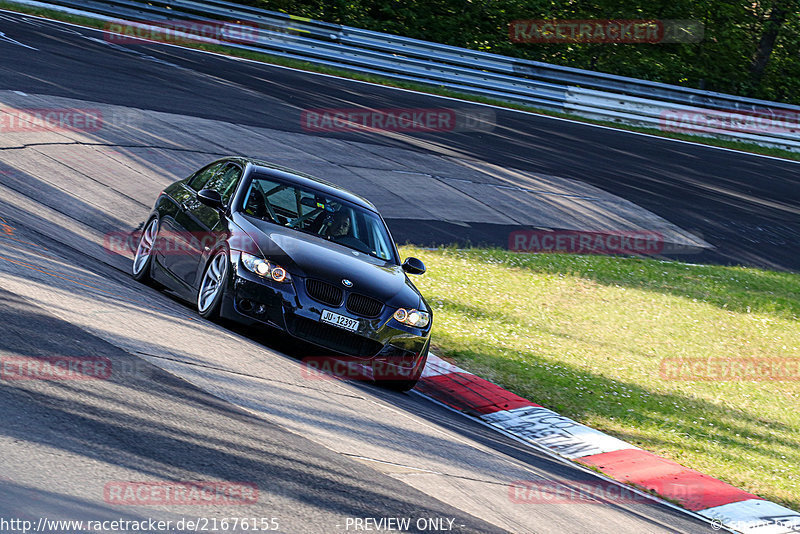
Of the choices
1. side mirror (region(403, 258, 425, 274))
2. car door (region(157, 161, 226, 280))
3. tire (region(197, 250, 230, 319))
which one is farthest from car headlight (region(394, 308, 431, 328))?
car door (region(157, 161, 226, 280))

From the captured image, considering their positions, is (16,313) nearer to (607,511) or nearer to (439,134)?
(607,511)

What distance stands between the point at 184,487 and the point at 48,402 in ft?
3.80

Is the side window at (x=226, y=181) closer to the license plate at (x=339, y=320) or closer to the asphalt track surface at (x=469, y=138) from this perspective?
the license plate at (x=339, y=320)

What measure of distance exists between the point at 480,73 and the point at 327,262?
72.4ft

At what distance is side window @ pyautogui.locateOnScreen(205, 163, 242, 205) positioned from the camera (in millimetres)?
9625

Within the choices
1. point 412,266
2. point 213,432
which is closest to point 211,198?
point 412,266

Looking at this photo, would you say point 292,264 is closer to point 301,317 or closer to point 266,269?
point 266,269

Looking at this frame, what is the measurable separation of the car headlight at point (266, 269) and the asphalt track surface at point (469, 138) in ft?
24.3

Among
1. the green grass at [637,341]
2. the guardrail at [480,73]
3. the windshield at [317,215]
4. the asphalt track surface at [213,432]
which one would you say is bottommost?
the green grass at [637,341]

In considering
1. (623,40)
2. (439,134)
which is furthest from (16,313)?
(623,40)

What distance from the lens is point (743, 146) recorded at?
31.3m

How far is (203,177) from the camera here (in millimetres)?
10414

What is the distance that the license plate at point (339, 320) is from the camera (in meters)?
8.17

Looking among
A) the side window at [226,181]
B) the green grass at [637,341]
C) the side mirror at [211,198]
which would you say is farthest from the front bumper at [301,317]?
the green grass at [637,341]
